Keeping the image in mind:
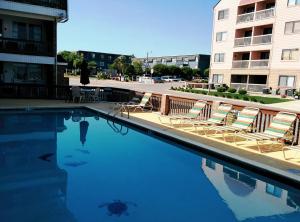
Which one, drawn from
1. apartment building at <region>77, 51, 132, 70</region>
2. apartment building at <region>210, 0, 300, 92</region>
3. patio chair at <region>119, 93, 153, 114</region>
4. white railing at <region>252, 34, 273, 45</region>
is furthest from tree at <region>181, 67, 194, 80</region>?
patio chair at <region>119, 93, 153, 114</region>

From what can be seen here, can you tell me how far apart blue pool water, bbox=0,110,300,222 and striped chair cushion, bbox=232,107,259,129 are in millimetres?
2152

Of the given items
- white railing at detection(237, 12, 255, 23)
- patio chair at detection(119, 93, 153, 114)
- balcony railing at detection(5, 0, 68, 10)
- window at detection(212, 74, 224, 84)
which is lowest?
patio chair at detection(119, 93, 153, 114)

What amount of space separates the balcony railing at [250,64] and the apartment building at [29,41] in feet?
86.3

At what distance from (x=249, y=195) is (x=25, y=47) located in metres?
19.4

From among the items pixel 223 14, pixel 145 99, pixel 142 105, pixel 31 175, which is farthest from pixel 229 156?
pixel 223 14

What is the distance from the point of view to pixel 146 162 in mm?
9227

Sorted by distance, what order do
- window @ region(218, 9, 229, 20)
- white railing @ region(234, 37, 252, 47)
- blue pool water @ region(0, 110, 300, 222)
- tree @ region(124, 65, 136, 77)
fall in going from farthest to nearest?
tree @ region(124, 65, 136, 77) → window @ region(218, 9, 229, 20) → white railing @ region(234, 37, 252, 47) → blue pool water @ region(0, 110, 300, 222)

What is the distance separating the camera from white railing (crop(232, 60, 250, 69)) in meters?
41.0

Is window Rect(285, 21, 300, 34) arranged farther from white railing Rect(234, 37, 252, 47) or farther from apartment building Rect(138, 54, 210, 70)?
apartment building Rect(138, 54, 210, 70)

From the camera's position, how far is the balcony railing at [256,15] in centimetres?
3762

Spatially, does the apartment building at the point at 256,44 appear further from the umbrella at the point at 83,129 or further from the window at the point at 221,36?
the umbrella at the point at 83,129

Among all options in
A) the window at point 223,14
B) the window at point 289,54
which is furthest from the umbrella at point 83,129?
the window at point 223,14

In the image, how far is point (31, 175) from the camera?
772 centimetres

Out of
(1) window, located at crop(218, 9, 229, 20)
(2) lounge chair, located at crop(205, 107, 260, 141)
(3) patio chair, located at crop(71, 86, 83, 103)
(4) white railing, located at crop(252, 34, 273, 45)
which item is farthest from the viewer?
(1) window, located at crop(218, 9, 229, 20)
